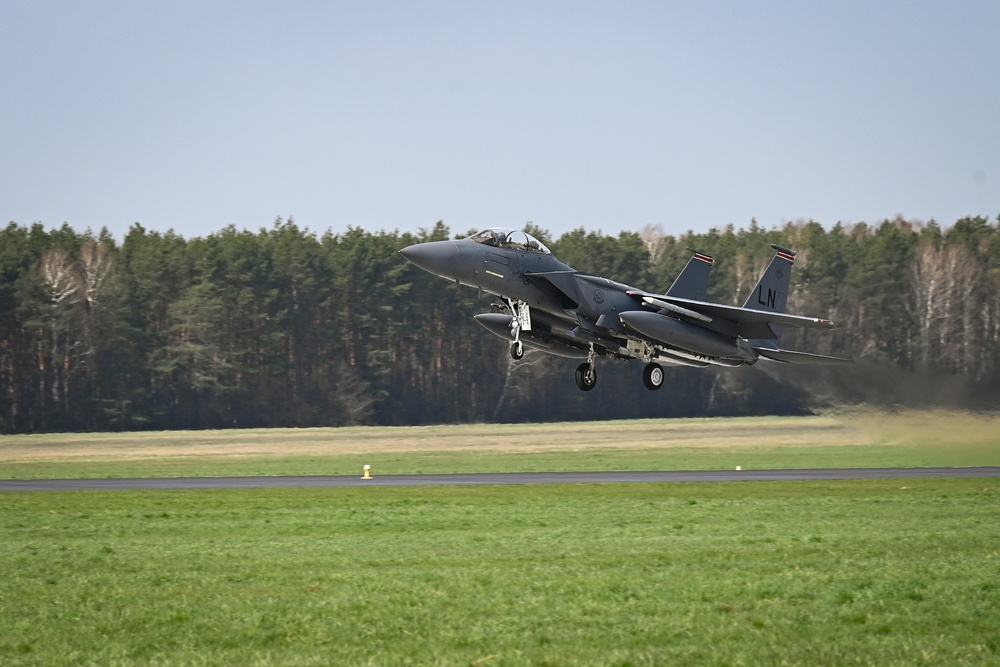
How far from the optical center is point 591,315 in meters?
30.1

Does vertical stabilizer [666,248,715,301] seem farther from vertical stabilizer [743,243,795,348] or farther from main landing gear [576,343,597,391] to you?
main landing gear [576,343,597,391]

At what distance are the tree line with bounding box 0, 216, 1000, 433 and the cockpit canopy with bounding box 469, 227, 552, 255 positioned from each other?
40579 millimetres

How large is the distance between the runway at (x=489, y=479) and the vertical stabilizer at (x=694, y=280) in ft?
16.3

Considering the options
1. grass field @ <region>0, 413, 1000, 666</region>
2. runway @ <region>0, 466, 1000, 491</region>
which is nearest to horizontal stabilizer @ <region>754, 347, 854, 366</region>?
runway @ <region>0, 466, 1000, 491</region>

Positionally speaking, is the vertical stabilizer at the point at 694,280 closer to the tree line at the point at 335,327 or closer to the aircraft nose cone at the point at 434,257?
the aircraft nose cone at the point at 434,257

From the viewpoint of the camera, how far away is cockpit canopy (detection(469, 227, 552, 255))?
2869 cm

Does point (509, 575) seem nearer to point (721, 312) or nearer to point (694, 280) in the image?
point (721, 312)

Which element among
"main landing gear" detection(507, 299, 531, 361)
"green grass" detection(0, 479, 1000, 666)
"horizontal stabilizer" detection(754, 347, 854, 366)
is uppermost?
"main landing gear" detection(507, 299, 531, 361)

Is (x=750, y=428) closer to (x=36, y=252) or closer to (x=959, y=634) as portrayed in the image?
(x=959, y=634)

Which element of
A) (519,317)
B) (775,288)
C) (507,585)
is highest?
(775,288)

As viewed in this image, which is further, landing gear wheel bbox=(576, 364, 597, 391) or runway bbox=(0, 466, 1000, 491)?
runway bbox=(0, 466, 1000, 491)

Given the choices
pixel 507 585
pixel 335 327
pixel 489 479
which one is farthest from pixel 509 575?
pixel 335 327

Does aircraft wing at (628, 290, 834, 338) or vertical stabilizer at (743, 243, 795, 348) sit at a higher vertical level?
vertical stabilizer at (743, 243, 795, 348)

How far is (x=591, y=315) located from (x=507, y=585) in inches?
598
